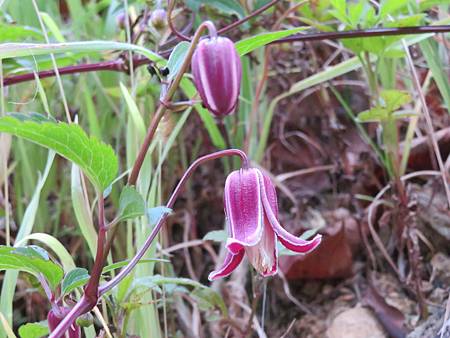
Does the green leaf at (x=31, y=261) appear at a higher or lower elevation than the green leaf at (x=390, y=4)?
lower

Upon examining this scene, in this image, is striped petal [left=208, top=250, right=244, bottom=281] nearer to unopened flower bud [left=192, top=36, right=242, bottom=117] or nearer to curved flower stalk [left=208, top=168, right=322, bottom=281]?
curved flower stalk [left=208, top=168, right=322, bottom=281]

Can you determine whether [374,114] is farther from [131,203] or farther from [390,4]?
[131,203]

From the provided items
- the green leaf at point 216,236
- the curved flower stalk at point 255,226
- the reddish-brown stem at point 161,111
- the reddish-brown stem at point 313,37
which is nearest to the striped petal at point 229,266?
the curved flower stalk at point 255,226

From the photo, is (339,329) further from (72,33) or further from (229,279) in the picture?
(72,33)

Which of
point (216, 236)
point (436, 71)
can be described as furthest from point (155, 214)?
point (436, 71)

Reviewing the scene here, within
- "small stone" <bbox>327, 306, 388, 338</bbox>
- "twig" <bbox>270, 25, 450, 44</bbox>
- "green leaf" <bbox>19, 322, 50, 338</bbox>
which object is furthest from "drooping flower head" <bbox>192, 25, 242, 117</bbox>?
"small stone" <bbox>327, 306, 388, 338</bbox>

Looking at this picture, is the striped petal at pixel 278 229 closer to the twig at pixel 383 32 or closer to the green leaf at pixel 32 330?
the green leaf at pixel 32 330
